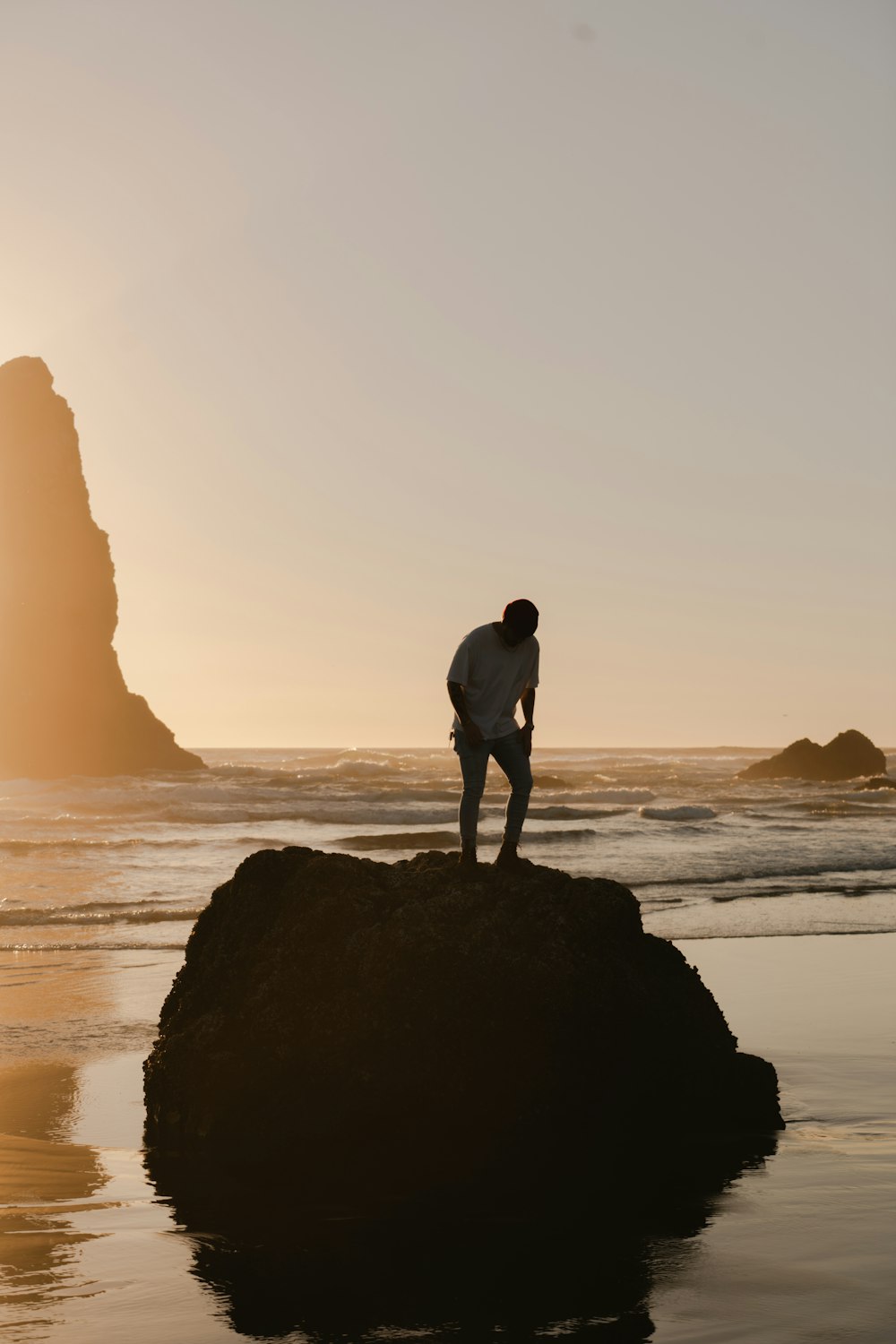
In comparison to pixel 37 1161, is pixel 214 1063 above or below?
above

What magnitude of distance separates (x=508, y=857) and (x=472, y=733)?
792 millimetres

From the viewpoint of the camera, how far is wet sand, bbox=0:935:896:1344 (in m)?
4.12

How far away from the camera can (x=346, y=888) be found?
6.82m

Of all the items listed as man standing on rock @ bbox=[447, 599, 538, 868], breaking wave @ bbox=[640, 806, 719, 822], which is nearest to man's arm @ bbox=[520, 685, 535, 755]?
man standing on rock @ bbox=[447, 599, 538, 868]

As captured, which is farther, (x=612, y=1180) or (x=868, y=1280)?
(x=612, y=1180)

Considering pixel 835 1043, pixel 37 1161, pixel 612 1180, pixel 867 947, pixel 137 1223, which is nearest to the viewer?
pixel 137 1223

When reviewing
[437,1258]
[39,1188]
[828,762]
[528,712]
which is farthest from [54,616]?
[437,1258]

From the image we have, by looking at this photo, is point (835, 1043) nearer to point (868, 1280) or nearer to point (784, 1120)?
point (784, 1120)

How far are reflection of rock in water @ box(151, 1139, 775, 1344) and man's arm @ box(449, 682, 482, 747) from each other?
241cm

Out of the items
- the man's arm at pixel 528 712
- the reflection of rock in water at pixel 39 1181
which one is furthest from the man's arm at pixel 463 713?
the reflection of rock in water at pixel 39 1181

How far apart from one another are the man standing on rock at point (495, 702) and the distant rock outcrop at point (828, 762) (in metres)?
47.1

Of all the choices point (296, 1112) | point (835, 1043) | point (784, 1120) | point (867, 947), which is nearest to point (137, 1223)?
point (296, 1112)

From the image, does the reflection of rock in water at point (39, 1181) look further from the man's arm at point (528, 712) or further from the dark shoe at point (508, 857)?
the man's arm at point (528, 712)

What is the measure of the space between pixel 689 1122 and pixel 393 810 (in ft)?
96.5
